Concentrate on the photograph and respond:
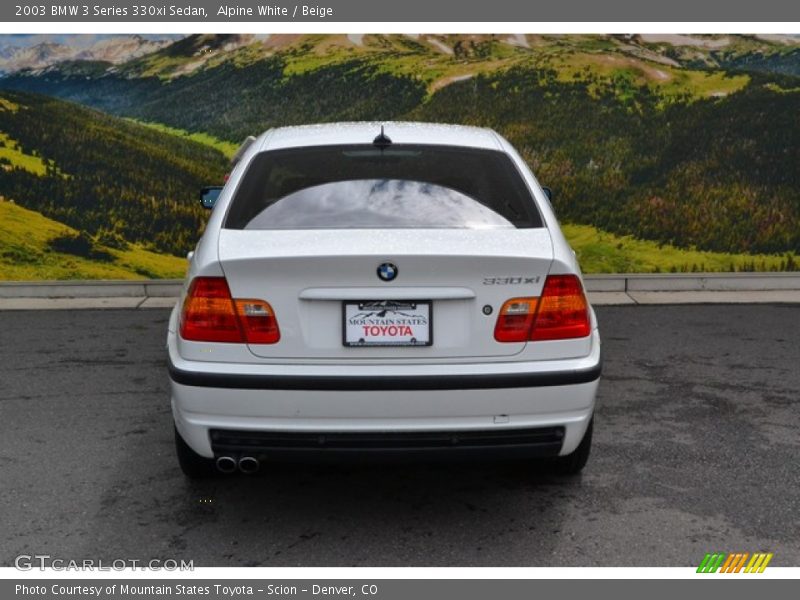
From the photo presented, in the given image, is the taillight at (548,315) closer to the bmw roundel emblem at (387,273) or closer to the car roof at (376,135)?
the bmw roundel emblem at (387,273)

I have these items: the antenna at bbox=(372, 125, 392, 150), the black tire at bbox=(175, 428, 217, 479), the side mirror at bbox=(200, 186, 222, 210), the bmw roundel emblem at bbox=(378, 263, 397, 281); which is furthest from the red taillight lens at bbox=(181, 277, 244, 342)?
the side mirror at bbox=(200, 186, 222, 210)

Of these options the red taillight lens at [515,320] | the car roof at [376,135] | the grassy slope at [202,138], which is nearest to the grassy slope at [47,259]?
the grassy slope at [202,138]

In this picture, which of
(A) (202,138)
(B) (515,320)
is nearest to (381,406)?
(B) (515,320)

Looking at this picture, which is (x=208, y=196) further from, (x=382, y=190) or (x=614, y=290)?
(x=614, y=290)

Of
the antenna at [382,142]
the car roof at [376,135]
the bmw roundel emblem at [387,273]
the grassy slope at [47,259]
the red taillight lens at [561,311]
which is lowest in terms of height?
the grassy slope at [47,259]

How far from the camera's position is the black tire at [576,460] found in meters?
4.45

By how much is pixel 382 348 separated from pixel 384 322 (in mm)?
97

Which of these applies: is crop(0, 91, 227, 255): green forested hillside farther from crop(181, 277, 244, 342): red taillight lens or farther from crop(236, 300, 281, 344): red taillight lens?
crop(236, 300, 281, 344): red taillight lens

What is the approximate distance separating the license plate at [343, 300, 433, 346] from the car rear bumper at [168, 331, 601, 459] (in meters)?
0.10

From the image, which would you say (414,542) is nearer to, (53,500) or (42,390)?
(53,500)

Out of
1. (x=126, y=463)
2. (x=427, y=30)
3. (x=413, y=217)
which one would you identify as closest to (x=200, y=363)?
(x=413, y=217)

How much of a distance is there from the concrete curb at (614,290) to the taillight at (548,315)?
5.84 meters

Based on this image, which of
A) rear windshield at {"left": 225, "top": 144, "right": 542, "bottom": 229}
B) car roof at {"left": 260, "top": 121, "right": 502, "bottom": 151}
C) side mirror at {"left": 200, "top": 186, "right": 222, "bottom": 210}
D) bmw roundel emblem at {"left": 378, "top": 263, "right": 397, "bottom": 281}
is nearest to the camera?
bmw roundel emblem at {"left": 378, "top": 263, "right": 397, "bottom": 281}

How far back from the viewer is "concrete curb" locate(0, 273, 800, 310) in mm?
9680
